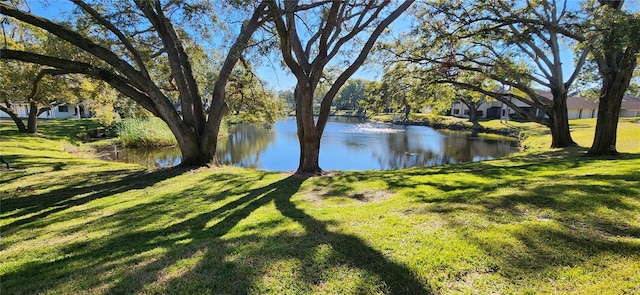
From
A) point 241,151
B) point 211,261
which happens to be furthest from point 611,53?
point 241,151

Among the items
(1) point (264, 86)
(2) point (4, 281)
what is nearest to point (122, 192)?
(2) point (4, 281)

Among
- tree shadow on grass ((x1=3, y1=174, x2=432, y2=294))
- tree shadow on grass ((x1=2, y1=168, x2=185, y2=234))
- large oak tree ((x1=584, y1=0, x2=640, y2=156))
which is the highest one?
large oak tree ((x1=584, y1=0, x2=640, y2=156))

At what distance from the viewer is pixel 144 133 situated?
22766 mm

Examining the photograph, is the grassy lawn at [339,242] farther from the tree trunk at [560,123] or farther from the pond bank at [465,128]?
the pond bank at [465,128]

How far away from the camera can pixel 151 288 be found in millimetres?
2627

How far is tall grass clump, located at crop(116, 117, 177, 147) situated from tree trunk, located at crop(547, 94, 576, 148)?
23677mm

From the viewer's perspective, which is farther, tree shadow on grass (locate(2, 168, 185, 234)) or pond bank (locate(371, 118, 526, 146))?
pond bank (locate(371, 118, 526, 146))

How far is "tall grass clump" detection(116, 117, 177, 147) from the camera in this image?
22.3 meters

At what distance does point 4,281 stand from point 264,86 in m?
12.1

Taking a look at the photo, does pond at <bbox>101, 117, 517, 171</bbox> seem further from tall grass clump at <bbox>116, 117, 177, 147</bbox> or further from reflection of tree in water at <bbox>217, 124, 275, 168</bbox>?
tall grass clump at <bbox>116, 117, 177, 147</bbox>

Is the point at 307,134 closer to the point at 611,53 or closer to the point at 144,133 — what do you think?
the point at 611,53

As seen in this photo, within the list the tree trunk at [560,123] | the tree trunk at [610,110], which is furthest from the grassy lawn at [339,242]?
the tree trunk at [560,123]

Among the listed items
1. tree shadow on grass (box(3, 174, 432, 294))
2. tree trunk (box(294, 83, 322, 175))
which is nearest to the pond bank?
tree trunk (box(294, 83, 322, 175))

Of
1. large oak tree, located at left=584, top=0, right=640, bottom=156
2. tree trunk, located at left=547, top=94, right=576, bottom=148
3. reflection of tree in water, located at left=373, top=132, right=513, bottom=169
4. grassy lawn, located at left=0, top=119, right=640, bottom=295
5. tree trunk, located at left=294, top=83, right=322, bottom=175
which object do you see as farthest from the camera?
reflection of tree in water, located at left=373, top=132, right=513, bottom=169
